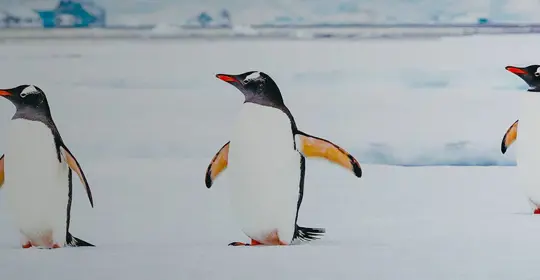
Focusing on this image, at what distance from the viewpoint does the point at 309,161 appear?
134 cm

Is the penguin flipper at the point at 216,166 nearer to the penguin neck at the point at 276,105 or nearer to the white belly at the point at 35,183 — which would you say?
the penguin neck at the point at 276,105

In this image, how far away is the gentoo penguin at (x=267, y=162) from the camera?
1331 millimetres

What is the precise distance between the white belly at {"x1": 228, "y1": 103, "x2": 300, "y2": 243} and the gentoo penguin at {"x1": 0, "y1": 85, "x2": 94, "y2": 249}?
12.3 inches

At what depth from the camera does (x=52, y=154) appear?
1.32 meters

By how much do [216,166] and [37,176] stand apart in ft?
1.21

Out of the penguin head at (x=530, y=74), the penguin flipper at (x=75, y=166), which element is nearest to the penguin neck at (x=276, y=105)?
the penguin flipper at (x=75, y=166)

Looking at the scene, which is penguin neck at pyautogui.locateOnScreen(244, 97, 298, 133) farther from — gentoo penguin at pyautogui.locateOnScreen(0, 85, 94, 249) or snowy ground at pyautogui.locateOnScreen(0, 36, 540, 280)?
gentoo penguin at pyautogui.locateOnScreen(0, 85, 94, 249)

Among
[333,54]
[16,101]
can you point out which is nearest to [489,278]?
[333,54]

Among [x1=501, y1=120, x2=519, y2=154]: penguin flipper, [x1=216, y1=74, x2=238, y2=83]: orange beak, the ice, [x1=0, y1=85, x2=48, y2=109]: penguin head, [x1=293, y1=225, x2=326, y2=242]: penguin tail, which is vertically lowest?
[x1=293, y1=225, x2=326, y2=242]: penguin tail

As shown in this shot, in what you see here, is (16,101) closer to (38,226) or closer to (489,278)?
(38,226)

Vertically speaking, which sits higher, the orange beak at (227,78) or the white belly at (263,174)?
the orange beak at (227,78)

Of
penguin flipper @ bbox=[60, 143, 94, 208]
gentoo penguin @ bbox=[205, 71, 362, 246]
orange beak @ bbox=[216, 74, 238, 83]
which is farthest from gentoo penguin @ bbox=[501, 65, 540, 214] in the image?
penguin flipper @ bbox=[60, 143, 94, 208]

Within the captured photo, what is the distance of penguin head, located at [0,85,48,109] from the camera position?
→ 4.33 feet

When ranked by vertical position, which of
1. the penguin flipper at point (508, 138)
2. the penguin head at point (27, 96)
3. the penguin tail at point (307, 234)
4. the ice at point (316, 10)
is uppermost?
→ the ice at point (316, 10)
